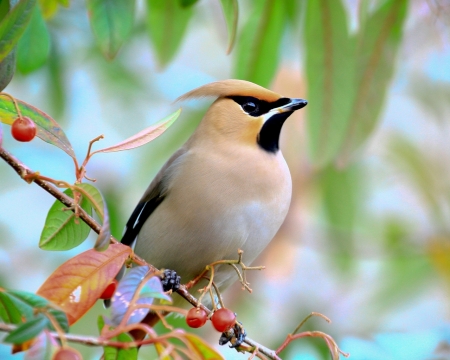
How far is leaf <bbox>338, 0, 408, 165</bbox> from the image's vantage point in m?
2.71

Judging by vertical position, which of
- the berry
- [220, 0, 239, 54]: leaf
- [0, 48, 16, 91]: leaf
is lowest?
the berry

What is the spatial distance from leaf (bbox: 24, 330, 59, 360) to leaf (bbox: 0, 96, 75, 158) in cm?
57

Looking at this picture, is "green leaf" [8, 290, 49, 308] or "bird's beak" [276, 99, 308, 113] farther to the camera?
"bird's beak" [276, 99, 308, 113]

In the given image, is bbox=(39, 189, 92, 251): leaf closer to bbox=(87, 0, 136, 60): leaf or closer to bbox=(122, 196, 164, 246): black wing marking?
bbox=(87, 0, 136, 60): leaf

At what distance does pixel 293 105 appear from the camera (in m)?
2.71

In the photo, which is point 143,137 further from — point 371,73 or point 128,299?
point 371,73

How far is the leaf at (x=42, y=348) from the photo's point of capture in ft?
3.54

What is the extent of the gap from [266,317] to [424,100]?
190 cm

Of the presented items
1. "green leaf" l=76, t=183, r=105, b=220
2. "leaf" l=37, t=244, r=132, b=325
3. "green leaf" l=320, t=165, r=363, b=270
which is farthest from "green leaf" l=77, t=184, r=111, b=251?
"green leaf" l=320, t=165, r=363, b=270

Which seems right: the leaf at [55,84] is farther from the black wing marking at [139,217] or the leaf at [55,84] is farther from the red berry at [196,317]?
the red berry at [196,317]

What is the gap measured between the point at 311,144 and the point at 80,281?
1.42 metres

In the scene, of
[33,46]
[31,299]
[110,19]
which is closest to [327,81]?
[110,19]

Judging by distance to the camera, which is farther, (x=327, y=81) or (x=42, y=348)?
(x=327, y=81)

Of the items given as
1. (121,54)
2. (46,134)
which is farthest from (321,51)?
(121,54)
